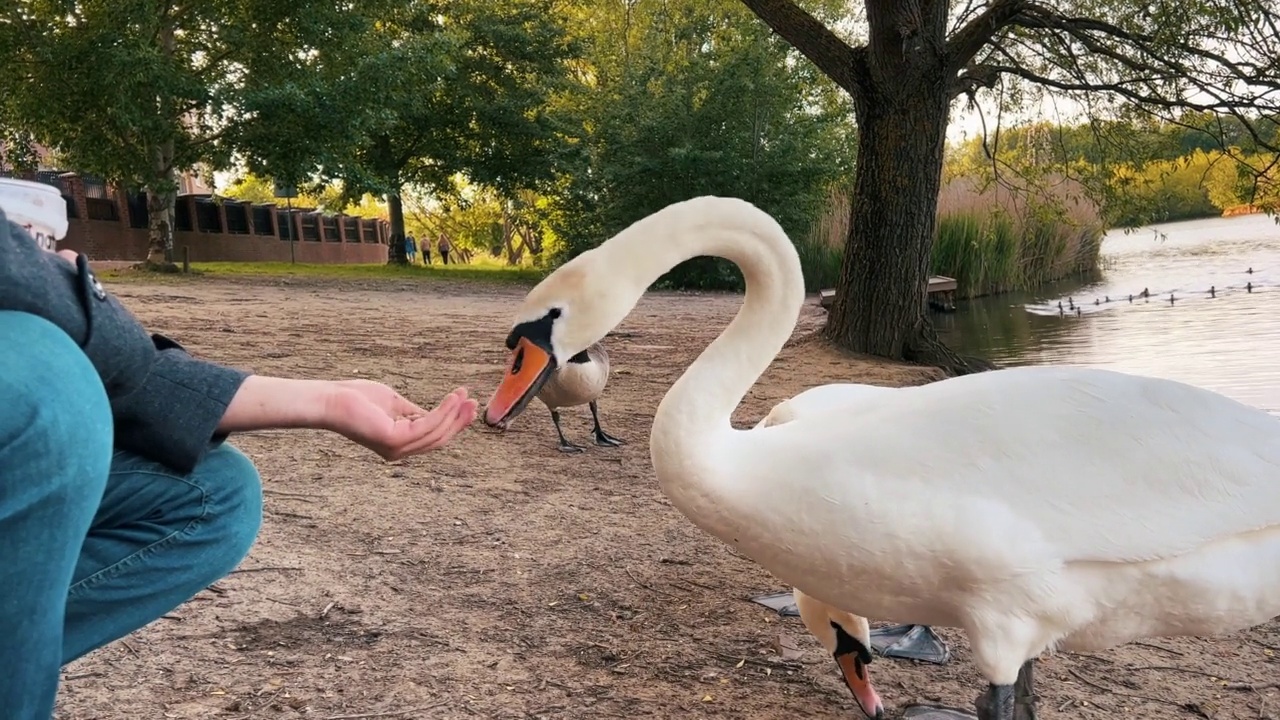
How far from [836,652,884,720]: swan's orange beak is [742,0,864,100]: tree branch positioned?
23.6 ft

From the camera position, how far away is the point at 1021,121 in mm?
10250

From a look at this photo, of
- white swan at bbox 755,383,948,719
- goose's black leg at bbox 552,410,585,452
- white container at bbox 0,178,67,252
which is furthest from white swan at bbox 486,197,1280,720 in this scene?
goose's black leg at bbox 552,410,585,452

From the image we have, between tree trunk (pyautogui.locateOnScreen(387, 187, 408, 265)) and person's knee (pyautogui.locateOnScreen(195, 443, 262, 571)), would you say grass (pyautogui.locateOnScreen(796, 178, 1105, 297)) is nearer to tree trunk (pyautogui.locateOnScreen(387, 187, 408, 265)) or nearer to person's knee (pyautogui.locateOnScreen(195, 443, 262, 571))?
tree trunk (pyautogui.locateOnScreen(387, 187, 408, 265))

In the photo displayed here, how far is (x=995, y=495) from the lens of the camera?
2166 mm

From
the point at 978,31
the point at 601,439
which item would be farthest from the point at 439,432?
the point at 978,31

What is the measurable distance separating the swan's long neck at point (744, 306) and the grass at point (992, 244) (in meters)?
13.0

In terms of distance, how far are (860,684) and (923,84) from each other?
719 centimetres

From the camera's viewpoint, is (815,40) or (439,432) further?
(815,40)

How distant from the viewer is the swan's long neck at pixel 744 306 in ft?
7.63

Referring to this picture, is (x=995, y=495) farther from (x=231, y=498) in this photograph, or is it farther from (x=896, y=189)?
(x=896, y=189)

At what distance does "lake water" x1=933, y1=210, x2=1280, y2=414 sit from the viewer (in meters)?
8.19

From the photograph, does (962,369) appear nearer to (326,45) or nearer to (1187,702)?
(1187,702)

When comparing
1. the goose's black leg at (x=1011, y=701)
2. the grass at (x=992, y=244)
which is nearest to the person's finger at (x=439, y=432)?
the goose's black leg at (x=1011, y=701)

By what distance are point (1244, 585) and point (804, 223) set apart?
1837cm
